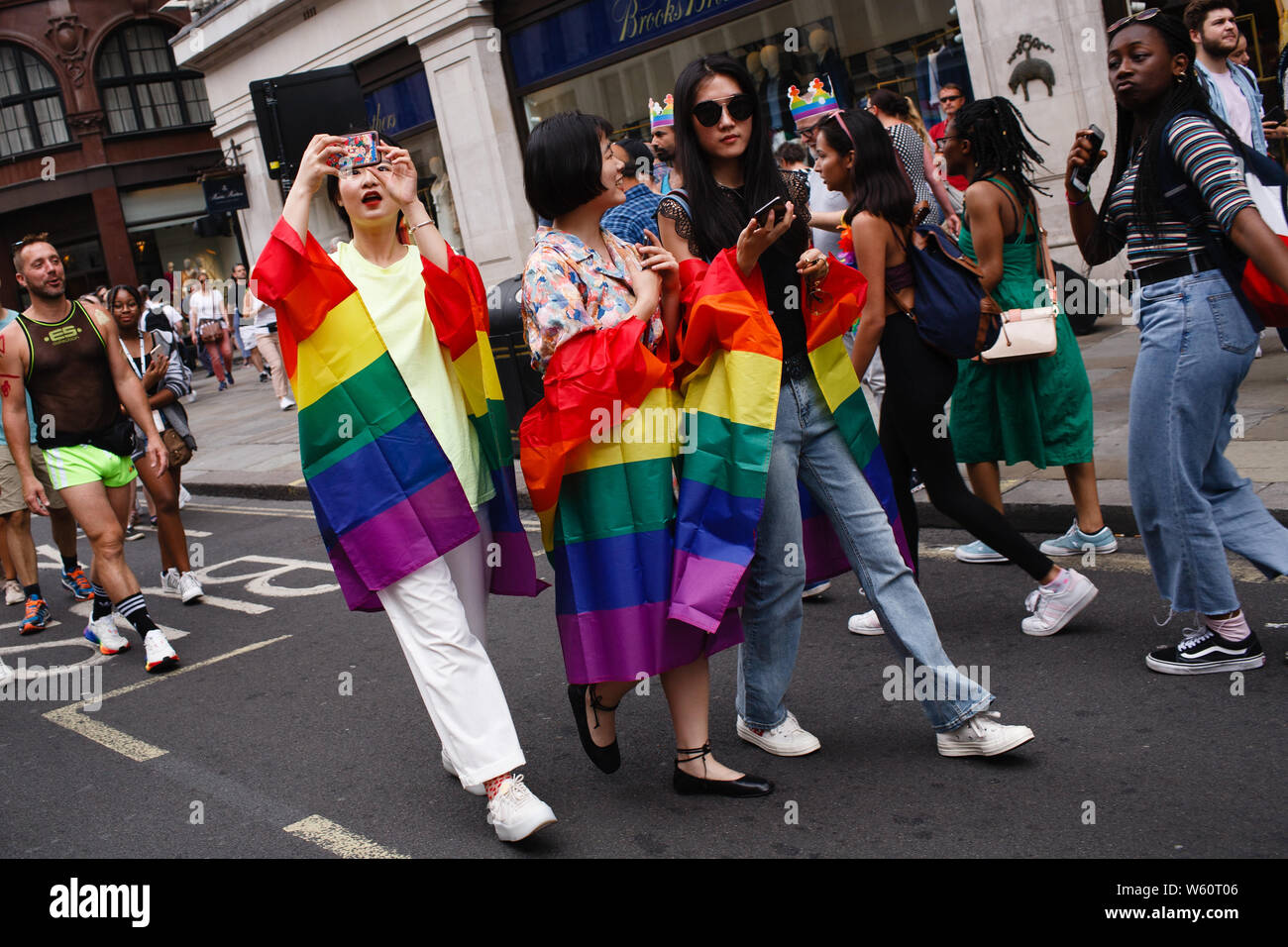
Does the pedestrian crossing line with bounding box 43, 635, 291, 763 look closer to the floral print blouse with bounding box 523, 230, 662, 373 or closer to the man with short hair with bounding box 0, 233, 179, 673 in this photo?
the man with short hair with bounding box 0, 233, 179, 673

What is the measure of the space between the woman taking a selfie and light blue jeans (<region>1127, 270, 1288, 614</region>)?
81.4 inches

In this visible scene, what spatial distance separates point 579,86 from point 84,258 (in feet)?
69.8

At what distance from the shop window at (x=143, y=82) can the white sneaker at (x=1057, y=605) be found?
31269 millimetres

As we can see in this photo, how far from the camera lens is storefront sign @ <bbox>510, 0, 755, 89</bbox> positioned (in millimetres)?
13141

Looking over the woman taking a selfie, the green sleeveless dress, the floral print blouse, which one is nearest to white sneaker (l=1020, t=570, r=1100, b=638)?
the green sleeveless dress

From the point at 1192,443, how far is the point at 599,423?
1.87 metres

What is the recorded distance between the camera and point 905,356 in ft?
13.8

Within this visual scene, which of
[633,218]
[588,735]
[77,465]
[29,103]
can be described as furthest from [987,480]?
[29,103]

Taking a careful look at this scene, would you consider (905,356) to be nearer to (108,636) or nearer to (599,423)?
(599,423)

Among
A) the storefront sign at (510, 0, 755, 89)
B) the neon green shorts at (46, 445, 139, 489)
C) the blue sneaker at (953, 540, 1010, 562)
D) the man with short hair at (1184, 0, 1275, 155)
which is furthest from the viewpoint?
the storefront sign at (510, 0, 755, 89)

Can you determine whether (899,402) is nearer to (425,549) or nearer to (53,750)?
(425,549)

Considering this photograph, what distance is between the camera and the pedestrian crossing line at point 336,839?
11.3ft

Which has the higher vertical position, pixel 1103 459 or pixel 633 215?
pixel 633 215

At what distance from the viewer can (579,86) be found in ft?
48.6
